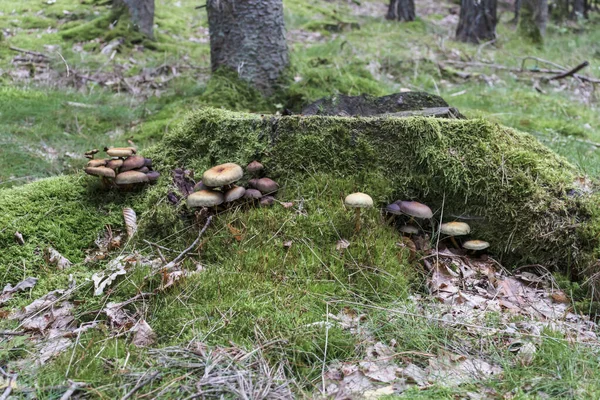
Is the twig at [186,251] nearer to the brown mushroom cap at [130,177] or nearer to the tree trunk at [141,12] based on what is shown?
the brown mushroom cap at [130,177]

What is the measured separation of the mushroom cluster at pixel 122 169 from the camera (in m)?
3.52

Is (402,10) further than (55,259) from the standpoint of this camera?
Yes

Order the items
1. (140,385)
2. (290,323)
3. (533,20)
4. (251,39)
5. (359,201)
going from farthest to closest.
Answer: (533,20) → (251,39) → (359,201) → (290,323) → (140,385)

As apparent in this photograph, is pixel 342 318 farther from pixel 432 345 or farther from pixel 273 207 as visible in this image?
pixel 273 207

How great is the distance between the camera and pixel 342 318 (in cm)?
274

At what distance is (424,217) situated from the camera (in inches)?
132

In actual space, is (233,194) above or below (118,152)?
below

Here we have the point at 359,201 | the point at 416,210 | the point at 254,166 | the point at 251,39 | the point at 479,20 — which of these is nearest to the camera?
the point at 359,201

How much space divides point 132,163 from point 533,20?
51.2ft

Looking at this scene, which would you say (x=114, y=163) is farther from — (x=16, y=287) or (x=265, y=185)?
(x=265, y=185)

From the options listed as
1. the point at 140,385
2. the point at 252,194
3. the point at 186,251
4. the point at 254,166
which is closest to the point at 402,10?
the point at 254,166

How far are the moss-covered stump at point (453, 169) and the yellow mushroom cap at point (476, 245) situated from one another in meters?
0.15

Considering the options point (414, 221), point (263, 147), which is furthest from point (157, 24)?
point (414, 221)

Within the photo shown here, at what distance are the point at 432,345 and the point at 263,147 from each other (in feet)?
7.00
